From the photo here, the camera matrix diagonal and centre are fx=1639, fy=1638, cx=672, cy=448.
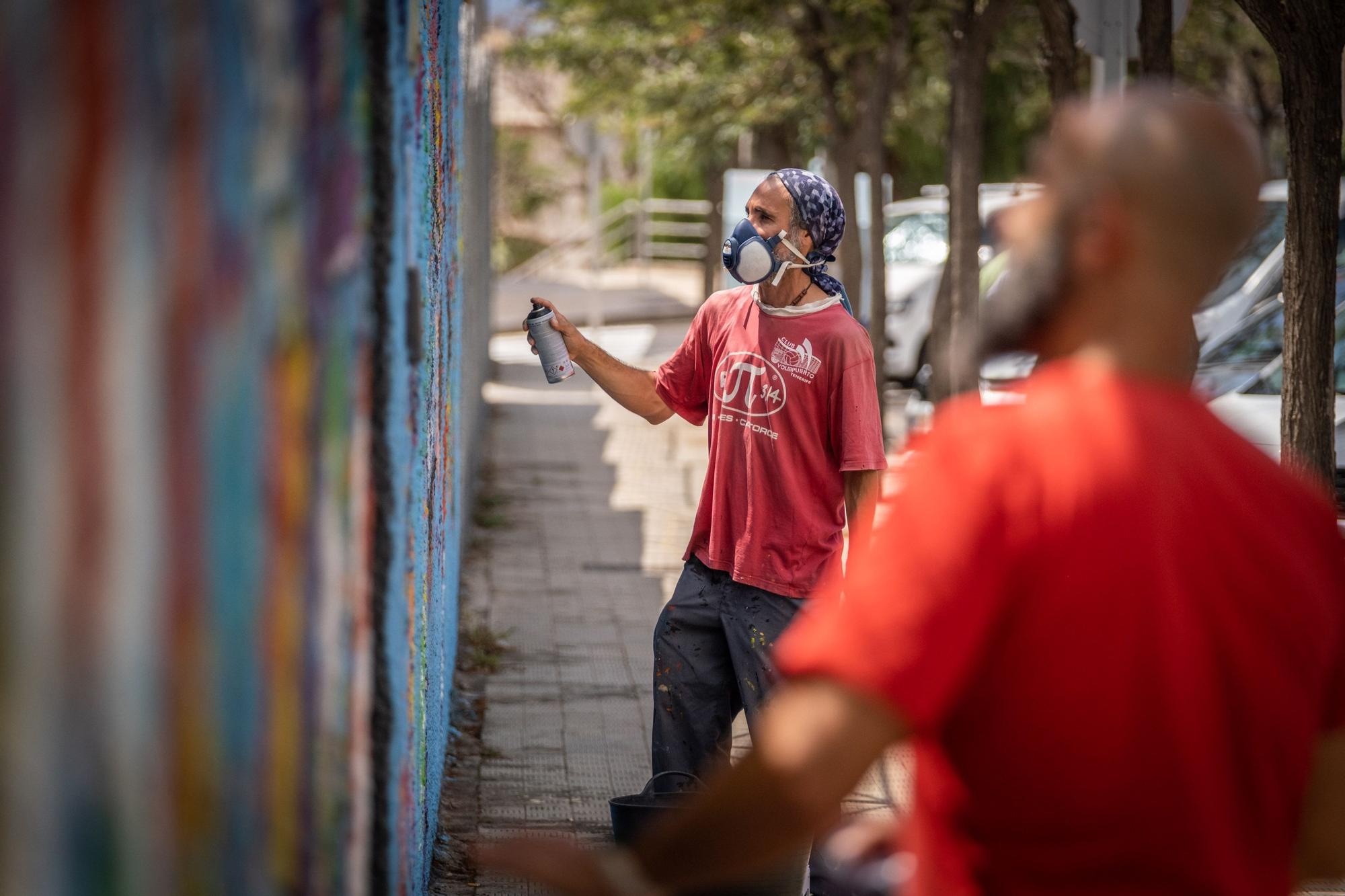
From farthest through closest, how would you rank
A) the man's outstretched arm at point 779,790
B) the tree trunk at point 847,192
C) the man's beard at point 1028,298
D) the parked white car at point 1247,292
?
the tree trunk at point 847,192 → the parked white car at point 1247,292 → the man's beard at point 1028,298 → the man's outstretched arm at point 779,790

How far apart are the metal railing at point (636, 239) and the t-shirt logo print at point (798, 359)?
25355mm

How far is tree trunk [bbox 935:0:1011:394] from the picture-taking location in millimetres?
10281

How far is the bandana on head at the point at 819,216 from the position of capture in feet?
14.1

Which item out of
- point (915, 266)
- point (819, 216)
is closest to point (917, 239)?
point (915, 266)

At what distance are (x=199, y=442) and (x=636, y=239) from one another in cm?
3070

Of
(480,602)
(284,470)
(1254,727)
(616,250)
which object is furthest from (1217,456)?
(616,250)

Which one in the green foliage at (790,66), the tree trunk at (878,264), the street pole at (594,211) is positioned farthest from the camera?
the street pole at (594,211)

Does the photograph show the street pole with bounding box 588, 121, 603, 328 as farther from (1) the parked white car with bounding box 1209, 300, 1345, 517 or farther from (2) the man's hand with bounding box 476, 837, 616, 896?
(2) the man's hand with bounding box 476, 837, 616, 896

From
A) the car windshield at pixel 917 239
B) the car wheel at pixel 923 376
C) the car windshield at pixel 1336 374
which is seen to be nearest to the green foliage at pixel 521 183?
the car windshield at pixel 917 239

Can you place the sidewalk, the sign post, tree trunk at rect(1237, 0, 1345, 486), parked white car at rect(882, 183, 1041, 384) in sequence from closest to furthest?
the sidewalk < tree trunk at rect(1237, 0, 1345, 486) < the sign post < parked white car at rect(882, 183, 1041, 384)

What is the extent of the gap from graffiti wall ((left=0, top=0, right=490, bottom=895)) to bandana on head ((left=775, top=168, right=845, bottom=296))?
75.6 inches

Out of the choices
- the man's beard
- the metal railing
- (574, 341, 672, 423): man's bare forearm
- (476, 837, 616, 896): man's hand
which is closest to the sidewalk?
(574, 341, 672, 423): man's bare forearm

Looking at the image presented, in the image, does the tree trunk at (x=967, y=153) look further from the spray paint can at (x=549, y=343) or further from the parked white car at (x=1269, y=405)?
the spray paint can at (x=549, y=343)

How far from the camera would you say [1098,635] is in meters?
1.63
